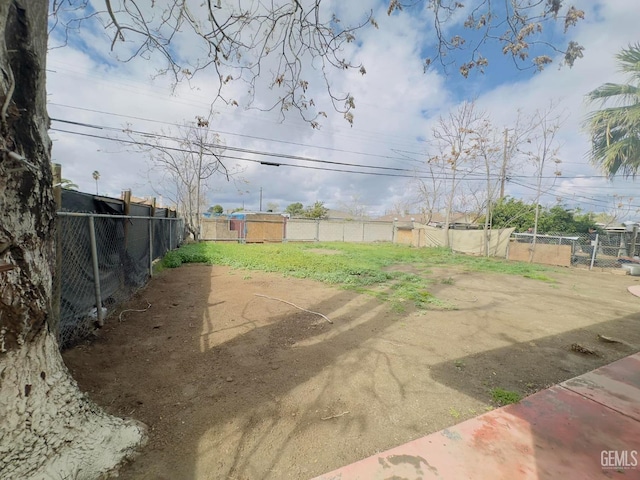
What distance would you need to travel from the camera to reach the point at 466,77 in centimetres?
257

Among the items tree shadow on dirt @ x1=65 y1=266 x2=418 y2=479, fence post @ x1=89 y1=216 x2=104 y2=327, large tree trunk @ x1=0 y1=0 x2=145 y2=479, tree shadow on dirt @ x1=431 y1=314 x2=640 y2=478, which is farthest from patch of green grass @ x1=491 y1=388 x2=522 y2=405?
fence post @ x1=89 y1=216 x2=104 y2=327

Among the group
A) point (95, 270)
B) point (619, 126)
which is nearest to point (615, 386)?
point (95, 270)

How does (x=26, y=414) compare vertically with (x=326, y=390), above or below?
above

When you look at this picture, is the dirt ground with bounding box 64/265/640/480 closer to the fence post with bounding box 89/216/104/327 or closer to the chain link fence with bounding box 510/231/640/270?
the fence post with bounding box 89/216/104/327

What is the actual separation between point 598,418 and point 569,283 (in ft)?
25.2

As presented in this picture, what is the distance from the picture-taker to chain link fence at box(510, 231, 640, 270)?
1020 centimetres

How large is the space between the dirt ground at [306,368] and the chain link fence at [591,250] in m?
7.06

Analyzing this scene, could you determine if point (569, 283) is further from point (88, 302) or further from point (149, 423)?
point (88, 302)

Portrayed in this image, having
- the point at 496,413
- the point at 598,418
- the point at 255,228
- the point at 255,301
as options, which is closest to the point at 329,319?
the point at 255,301

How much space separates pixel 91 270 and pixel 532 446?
4.37 m

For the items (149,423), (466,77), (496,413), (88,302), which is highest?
(466,77)

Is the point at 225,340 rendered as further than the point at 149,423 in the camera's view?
Yes

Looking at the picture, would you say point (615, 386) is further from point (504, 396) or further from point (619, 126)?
point (619, 126)

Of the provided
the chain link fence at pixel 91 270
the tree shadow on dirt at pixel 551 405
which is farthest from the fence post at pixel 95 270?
the tree shadow on dirt at pixel 551 405
